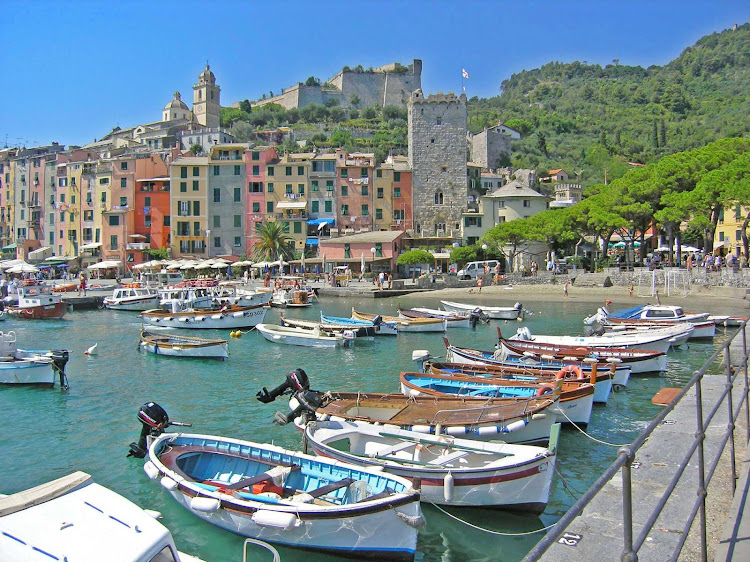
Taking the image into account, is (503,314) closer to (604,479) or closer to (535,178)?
(604,479)

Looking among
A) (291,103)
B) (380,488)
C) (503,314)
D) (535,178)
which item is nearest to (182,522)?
(380,488)

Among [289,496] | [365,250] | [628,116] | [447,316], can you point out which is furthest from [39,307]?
[628,116]

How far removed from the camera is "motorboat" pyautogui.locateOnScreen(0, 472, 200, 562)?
19.0 feet

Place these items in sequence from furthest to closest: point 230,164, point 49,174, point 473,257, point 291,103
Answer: point 291,103 → point 49,174 → point 230,164 → point 473,257

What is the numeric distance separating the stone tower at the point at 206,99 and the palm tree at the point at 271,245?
6473cm

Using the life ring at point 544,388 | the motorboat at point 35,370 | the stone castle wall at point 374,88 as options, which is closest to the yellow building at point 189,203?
the motorboat at point 35,370

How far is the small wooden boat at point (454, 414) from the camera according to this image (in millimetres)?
12719

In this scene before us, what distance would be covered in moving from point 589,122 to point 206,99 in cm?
8034

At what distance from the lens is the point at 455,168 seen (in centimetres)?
7094

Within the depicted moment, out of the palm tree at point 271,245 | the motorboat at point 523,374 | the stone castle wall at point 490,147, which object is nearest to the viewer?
the motorboat at point 523,374

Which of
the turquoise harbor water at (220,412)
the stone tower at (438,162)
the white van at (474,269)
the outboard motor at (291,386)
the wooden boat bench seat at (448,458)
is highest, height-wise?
the stone tower at (438,162)

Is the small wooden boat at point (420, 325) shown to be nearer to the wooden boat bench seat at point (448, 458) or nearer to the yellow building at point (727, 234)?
the wooden boat bench seat at point (448, 458)

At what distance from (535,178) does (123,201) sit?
166 ft

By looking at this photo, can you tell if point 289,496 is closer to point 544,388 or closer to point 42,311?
point 544,388
